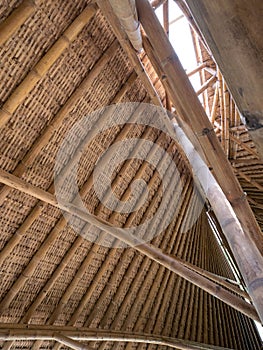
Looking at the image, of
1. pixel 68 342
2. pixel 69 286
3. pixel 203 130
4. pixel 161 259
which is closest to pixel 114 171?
pixel 161 259

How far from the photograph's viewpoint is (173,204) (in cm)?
582

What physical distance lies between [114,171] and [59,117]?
1.38 meters

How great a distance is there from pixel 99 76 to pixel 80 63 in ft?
1.20

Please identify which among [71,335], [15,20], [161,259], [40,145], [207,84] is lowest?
[71,335]

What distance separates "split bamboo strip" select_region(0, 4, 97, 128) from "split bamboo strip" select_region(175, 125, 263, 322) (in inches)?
66.7

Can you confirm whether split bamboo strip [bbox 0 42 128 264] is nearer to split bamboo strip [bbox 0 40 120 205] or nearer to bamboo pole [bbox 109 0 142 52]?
split bamboo strip [bbox 0 40 120 205]

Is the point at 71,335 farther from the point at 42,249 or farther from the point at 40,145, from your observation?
the point at 40,145

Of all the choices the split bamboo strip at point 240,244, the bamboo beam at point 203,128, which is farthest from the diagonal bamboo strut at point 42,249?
the bamboo beam at point 203,128

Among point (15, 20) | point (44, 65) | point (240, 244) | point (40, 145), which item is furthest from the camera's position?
point (40, 145)

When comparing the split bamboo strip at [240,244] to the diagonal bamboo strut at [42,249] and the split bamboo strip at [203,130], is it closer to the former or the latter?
the split bamboo strip at [203,130]

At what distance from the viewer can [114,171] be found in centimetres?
453

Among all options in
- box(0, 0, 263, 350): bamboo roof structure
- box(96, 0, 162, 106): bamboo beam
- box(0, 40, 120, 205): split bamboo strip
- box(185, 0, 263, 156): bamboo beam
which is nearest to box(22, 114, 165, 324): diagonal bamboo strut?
box(0, 0, 263, 350): bamboo roof structure

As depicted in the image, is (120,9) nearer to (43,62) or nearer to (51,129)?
(43,62)

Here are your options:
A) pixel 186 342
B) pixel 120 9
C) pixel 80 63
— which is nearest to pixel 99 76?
pixel 80 63
